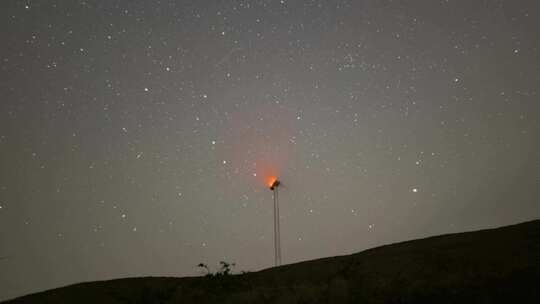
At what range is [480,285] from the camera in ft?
27.5

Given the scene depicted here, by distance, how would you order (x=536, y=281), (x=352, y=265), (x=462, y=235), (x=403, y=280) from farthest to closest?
(x=462, y=235)
(x=352, y=265)
(x=403, y=280)
(x=536, y=281)

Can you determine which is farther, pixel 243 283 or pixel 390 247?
pixel 390 247

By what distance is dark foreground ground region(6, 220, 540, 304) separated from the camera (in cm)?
841

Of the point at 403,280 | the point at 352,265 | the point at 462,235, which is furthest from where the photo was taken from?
the point at 462,235

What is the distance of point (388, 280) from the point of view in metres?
9.30

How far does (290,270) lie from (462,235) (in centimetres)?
439

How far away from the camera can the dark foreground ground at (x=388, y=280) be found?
8.41m

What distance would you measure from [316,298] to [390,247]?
3.35 meters

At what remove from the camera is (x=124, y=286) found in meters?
12.0

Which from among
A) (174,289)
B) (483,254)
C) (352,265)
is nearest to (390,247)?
(352,265)

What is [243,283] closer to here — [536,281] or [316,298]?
[316,298]

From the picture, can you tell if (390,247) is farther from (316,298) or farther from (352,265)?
(316,298)

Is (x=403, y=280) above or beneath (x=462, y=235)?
beneath

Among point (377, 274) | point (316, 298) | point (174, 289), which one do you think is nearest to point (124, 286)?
point (174, 289)
